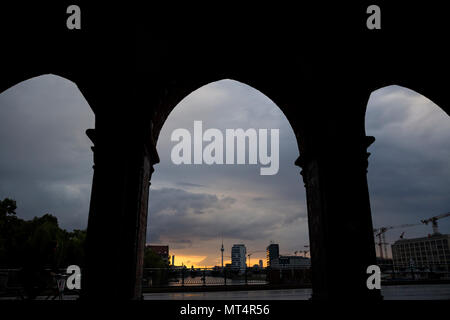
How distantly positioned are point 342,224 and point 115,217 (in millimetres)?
5318

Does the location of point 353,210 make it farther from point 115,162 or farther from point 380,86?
point 115,162

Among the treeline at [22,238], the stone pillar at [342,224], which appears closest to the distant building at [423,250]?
the treeline at [22,238]

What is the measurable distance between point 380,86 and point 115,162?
8.06 metres

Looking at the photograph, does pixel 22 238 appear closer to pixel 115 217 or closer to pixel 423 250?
pixel 115 217

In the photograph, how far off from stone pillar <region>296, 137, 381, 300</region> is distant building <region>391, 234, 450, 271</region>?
15111 centimetres

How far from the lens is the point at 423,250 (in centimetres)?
15775

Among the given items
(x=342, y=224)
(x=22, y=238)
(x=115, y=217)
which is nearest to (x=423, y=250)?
(x=22, y=238)

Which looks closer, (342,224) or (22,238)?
(342,224)

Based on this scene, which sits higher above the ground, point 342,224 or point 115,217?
point 115,217

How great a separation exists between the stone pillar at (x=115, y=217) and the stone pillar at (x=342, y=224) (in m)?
4.55

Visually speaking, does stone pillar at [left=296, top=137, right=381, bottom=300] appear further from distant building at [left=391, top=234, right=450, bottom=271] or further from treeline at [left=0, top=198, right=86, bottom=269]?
distant building at [left=391, top=234, right=450, bottom=271]

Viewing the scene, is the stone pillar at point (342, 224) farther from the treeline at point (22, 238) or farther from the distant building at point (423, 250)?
the distant building at point (423, 250)

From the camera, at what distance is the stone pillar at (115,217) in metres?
6.46
